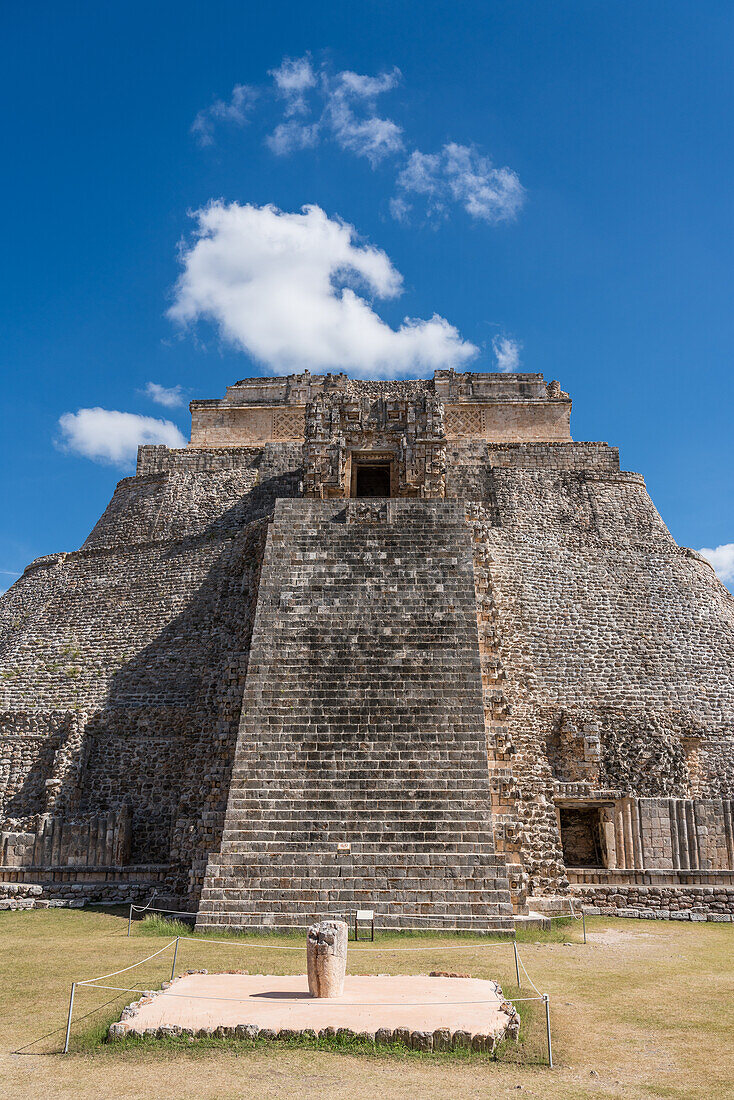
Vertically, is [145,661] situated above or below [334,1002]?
above

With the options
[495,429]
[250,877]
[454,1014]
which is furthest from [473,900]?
[495,429]

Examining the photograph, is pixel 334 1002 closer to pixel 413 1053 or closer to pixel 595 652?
pixel 413 1053

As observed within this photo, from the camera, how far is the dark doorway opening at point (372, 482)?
2211 centimetres

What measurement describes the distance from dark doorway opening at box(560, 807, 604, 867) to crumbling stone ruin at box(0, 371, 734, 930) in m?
0.04

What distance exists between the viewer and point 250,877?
401 inches

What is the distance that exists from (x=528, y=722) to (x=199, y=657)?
687 centimetres

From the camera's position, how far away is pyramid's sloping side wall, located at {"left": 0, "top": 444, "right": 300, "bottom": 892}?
1412 centimetres

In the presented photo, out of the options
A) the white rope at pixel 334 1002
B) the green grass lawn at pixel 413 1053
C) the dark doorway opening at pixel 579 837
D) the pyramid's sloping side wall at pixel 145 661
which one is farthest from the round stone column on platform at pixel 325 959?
the dark doorway opening at pixel 579 837

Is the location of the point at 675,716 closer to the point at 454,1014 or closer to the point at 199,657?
the point at 199,657

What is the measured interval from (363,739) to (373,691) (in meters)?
0.87

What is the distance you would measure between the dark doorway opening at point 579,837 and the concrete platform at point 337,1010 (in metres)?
8.82

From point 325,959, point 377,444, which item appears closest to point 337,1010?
point 325,959

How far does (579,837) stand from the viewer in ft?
49.3

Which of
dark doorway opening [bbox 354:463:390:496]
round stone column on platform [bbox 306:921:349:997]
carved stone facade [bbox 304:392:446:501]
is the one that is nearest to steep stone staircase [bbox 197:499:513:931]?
carved stone facade [bbox 304:392:446:501]
